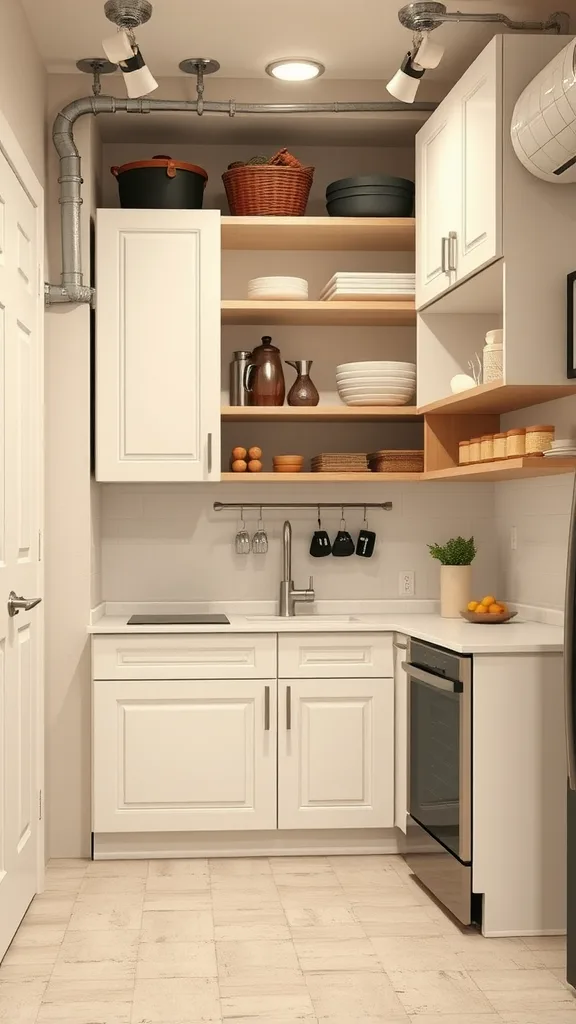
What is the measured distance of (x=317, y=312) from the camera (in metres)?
4.29

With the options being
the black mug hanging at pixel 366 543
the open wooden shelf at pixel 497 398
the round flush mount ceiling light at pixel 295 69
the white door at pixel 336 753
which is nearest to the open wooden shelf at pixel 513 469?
the open wooden shelf at pixel 497 398

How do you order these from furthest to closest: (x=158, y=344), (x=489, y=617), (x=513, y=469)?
(x=158, y=344), (x=489, y=617), (x=513, y=469)

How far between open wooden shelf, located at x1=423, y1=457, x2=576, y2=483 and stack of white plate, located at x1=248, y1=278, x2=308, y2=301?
87 cm

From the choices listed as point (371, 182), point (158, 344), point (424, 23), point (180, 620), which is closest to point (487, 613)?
point (180, 620)

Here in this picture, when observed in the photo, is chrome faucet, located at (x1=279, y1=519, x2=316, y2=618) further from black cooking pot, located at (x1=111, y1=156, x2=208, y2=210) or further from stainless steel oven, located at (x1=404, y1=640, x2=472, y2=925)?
black cooking pot, located at (x1=111, y1=156, x2=208, y2=210)

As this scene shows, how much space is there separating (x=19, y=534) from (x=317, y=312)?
5.21ft

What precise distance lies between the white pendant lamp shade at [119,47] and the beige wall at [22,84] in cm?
30

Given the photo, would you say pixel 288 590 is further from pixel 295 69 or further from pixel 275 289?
pixel 295 69

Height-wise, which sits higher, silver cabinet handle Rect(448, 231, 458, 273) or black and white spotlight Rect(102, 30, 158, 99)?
black and white spotlight Rect(102, 30, 158, 99)

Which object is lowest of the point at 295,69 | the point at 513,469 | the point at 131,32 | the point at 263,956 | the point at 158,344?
the point at 263,956

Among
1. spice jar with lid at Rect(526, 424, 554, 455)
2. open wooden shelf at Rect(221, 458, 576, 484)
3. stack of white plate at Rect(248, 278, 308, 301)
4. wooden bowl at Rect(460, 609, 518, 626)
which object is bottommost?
wooden bowl at Rect(460, 609, 518, 626)

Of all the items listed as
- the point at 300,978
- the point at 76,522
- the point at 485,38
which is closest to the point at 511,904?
the point at 300,978

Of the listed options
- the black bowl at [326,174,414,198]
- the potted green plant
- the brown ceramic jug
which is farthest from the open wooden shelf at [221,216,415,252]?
the potted green plant

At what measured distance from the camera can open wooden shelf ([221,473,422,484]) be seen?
4.26 m
